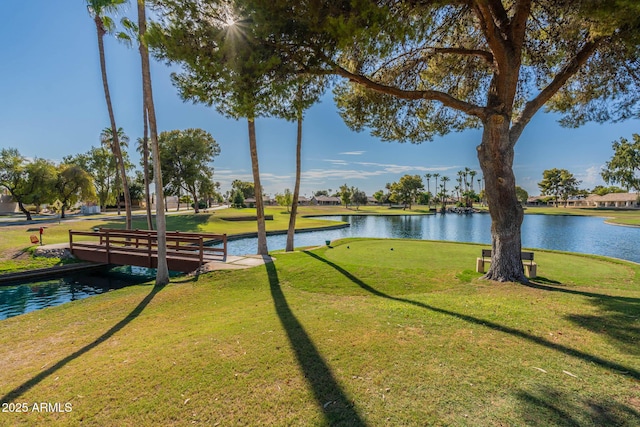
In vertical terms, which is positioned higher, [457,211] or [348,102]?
[348,102]

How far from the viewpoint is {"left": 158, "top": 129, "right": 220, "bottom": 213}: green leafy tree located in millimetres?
37688

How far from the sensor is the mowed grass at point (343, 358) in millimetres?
2756

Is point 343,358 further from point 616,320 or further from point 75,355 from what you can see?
point 616,320

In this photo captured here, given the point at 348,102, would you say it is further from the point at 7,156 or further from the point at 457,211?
the point at 457,211

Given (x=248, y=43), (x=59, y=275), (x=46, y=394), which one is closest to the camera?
(x=46, y=394)

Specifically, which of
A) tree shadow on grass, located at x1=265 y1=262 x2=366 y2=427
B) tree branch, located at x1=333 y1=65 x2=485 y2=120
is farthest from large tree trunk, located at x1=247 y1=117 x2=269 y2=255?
tree shadow on grass, located at x1=265 y1=262 x2=366 y2=427

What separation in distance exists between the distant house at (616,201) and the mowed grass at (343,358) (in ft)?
305

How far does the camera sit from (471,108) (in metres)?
7.52

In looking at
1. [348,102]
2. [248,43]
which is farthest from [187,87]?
[348,102]

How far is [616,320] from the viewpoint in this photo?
468 centimetres

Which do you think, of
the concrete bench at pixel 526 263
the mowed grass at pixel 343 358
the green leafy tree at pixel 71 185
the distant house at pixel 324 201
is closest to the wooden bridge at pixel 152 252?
the mowed grass at pixel 343 358

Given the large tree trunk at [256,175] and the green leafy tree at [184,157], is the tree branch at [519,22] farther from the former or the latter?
the green leafy tree at [184,157]

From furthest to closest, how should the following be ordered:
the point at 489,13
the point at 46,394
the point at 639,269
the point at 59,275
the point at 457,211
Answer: the point at 457,211 < the point at 59,275 < the point at 639,269 < the point at 489,13 < the point at 46,394

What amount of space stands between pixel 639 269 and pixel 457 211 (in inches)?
2696
